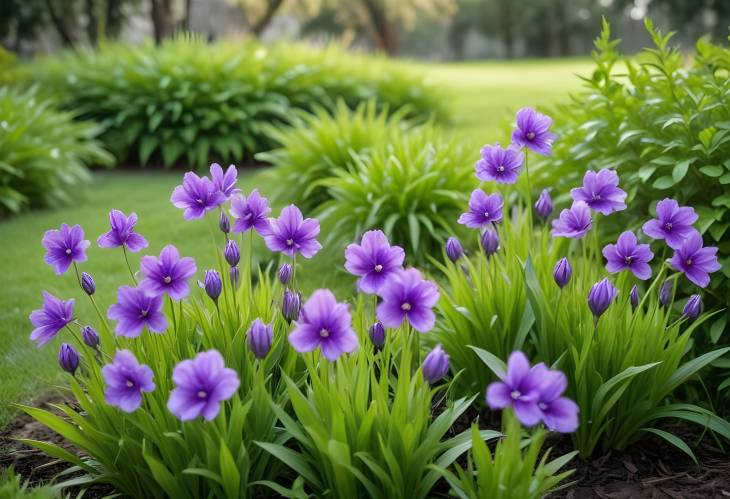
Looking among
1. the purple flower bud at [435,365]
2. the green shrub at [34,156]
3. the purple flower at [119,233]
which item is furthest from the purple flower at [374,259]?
the green shrub at [34,156]

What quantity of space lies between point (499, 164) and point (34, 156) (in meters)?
5.05

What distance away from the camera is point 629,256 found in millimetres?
2039

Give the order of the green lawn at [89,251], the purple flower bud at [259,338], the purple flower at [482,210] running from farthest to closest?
the green lawn at [89,251]
the purple flower at [482,210]
the purple flower bud at [259,338]

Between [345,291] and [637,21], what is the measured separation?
149 ft

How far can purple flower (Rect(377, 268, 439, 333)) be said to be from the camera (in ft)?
5.30

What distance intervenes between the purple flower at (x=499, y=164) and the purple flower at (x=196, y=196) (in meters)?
0.86

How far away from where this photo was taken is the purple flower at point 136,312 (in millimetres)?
1710

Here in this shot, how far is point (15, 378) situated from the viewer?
2924mm

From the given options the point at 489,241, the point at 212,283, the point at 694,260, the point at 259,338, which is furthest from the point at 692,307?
the point at 212,283

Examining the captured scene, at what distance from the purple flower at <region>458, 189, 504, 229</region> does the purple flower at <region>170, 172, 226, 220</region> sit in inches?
30.6

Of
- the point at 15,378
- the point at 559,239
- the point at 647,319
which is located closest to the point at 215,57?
the point at 15,378

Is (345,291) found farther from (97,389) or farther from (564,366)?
(97,389)

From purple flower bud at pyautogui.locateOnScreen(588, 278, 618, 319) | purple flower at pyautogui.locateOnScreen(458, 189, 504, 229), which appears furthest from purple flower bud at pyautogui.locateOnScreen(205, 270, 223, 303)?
purple flower bud at pyautogui.locateOnScreen(588, 278, 618, 319)

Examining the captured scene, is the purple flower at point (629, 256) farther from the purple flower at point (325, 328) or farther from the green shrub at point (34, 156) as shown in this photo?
the green shrub at point (34, 156)
